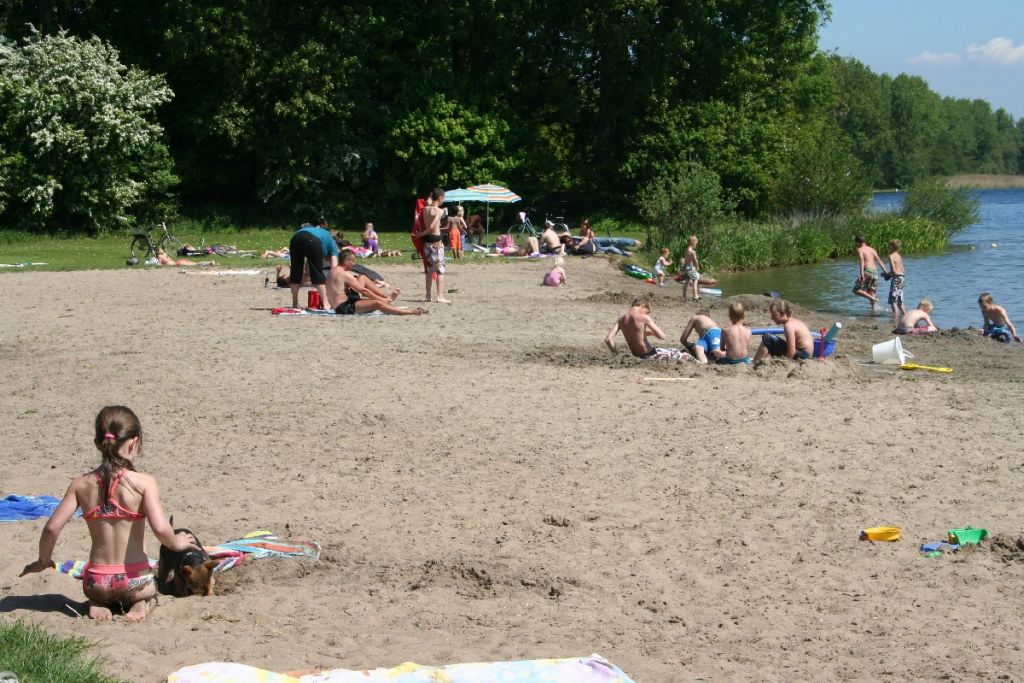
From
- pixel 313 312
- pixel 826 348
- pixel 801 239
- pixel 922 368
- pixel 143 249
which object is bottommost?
pixel 922 368

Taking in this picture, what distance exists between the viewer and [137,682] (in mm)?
4809

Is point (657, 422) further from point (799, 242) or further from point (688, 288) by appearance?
point (799, 242)

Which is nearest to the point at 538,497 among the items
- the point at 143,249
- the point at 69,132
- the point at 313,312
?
the point at 313,312

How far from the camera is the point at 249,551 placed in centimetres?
662

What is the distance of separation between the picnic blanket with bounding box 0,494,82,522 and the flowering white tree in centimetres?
2799

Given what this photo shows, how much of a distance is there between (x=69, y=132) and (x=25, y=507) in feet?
93.3

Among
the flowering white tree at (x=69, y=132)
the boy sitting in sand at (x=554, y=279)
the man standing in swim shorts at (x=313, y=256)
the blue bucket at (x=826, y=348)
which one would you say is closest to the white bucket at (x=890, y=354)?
the blue bucket at (x=826, y=348)

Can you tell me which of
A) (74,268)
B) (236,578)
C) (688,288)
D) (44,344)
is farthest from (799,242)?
(236,578)

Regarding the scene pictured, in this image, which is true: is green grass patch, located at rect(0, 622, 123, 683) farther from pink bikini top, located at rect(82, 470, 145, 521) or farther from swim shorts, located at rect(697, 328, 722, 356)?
swim shorts, located at rect(697, 328, 722, 356)

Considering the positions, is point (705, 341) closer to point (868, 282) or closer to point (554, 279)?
point (554, 279)

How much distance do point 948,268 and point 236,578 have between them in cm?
3245

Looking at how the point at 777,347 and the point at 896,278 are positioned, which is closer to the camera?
the point at 777,347

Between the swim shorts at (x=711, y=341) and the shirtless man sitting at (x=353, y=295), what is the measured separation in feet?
15.5

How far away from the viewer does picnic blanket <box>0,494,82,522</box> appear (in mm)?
7273
